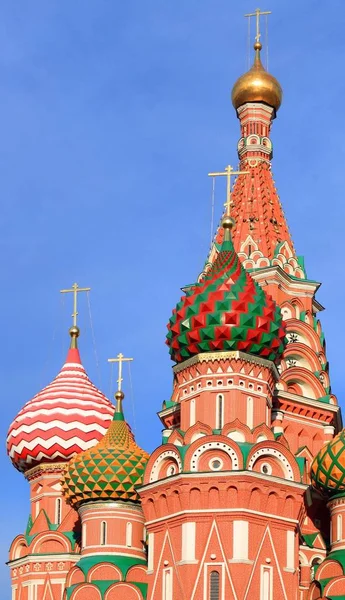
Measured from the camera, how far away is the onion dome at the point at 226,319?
1270 inches

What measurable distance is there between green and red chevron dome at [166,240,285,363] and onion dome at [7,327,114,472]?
579 centimetres

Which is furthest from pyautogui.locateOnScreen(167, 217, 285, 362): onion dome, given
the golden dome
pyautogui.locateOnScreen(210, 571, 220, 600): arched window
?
the golden dome

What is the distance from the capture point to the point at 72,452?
126ft

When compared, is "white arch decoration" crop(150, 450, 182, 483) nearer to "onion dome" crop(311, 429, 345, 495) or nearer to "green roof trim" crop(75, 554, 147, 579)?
"green roof trim" crop(75, 554, 147, 579)

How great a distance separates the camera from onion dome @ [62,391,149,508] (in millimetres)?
34094

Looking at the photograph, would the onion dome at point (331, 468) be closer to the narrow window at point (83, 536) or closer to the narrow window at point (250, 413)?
the narrow window at point (250, 413)

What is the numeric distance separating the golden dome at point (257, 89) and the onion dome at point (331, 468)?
405 inches

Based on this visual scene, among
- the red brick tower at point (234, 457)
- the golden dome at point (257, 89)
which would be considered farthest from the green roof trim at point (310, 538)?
the golden dome at point (257, 89)

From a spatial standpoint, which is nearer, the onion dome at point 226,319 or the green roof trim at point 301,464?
the green roof trim at point 301,464

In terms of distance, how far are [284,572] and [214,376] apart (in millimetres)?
4131

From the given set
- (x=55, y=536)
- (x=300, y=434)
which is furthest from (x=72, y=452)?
(x=300, y=434)

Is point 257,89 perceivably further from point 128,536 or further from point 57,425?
point 128,536

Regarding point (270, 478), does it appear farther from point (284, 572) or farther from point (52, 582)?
point (52, 582)

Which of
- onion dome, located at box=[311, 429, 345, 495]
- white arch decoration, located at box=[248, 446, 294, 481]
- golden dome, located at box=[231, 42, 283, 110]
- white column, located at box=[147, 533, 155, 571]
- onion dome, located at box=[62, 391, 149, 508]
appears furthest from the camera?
golden dome, located at box=[231, 42, 283, 110]
